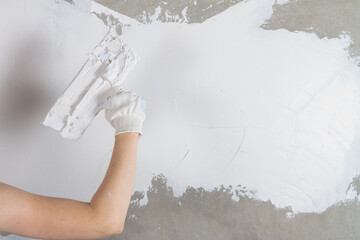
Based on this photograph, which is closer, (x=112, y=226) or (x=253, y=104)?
(x=112, y=226)

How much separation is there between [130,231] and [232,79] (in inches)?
29.4

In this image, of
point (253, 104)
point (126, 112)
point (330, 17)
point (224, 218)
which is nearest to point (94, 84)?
point (126, 112)

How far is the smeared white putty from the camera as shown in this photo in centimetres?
107

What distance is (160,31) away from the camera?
3.86ft

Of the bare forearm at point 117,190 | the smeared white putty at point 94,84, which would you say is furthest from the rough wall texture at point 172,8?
the bare forearm at point 117,190

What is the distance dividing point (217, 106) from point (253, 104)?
132 millimetres

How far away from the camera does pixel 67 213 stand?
0.87 metres

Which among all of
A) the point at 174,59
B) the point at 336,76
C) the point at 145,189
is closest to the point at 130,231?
the point at 145,189

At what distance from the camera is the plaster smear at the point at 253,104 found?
44.2 inches

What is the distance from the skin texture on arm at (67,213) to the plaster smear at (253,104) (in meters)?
0.36

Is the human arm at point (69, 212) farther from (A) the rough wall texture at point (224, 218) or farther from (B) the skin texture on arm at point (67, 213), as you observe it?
(A) the rough wall texture at point (224, 218)

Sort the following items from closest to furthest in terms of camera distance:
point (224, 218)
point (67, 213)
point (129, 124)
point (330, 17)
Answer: point (67, 213)
point (129, 124)
point (330, 17)
point (224, 218)

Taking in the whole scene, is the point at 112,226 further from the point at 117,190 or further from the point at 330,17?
the point at 330,17

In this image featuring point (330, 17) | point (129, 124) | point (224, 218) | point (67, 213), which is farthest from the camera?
point (224, 218)
